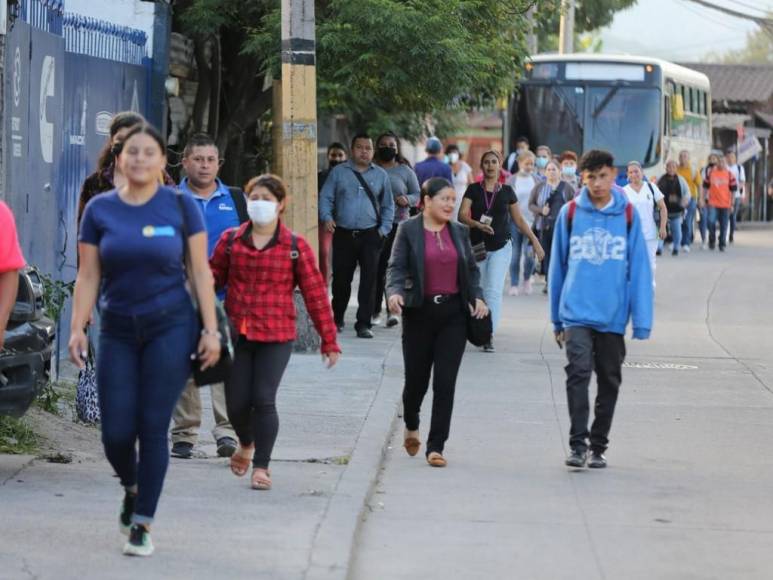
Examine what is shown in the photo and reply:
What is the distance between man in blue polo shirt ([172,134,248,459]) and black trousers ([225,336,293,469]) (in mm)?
856

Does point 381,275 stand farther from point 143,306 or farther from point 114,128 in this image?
point 143,306

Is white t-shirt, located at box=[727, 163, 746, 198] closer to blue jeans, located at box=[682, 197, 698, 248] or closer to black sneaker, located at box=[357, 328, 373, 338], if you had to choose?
blue jeans, located at box=[682, 197, 698, 248]

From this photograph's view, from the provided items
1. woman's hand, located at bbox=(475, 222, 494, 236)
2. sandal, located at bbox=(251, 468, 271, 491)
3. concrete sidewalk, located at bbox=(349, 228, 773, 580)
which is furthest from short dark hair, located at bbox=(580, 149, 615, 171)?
woman's hand, located at bbox=(475, 222, 494, 236)

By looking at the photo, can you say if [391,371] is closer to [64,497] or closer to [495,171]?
[495,171]

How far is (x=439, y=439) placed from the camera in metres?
Result: 9.59

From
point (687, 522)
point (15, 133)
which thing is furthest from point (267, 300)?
point (15, 133)

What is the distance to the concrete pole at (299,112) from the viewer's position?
1389cm

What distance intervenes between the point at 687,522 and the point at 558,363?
22.1ft

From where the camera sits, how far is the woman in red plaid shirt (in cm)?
827

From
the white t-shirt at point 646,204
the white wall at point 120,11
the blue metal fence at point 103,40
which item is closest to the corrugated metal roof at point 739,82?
the white t-shirt at point 646,204

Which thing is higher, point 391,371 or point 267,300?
point 267,300

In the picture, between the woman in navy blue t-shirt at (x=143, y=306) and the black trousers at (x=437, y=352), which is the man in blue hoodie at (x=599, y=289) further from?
the woman in navy blue t-shirt at (x=143, y=306)

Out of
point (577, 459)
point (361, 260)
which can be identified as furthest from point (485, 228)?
point (577, 459)

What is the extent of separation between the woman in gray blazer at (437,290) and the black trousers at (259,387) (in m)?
1.24
